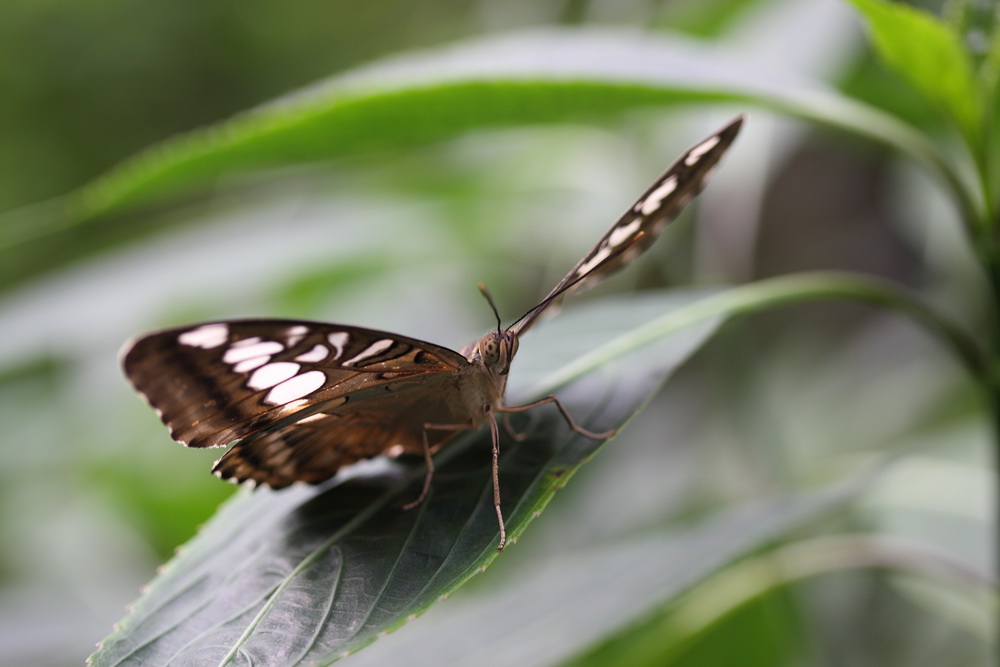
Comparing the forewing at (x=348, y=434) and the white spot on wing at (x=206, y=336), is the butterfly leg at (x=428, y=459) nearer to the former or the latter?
the forewing at (x=348, y=434)

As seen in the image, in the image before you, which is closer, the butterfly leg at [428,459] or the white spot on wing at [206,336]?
the white spot on wing at [206,336]

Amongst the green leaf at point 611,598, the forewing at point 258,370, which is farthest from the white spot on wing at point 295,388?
the green leaf at point 611,598

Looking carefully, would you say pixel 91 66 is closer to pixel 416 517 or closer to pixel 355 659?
pixel 355 659

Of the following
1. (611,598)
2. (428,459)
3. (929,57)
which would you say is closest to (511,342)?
(428,459)

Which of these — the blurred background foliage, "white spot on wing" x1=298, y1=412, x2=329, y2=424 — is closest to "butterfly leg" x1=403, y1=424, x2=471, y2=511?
"white spot on wing" x1=298, y1=412, x2=329, y2=424

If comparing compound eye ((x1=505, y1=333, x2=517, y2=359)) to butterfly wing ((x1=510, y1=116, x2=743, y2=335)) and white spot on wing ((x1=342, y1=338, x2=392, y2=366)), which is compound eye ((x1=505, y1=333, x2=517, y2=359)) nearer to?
butterfly wing ((x1=510, y1=116, x2=743, y2=335))

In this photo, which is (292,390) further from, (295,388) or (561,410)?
(561,410)

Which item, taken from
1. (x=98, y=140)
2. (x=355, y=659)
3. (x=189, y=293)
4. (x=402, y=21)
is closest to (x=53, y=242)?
(x=98, y=140)

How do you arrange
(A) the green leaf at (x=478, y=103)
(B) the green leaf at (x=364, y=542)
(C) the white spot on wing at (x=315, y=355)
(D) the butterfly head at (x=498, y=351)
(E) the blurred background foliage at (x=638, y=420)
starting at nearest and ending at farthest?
(B) the green leaf at (x=364, y=542) → (C) the white spot on wing at (x=315, y=355) → (D) the butterfly head at (x=498, y=351) → (A) the green leaf at (x=478, y=103) → (E) the blurred background foliage at (x=638, y=420)
